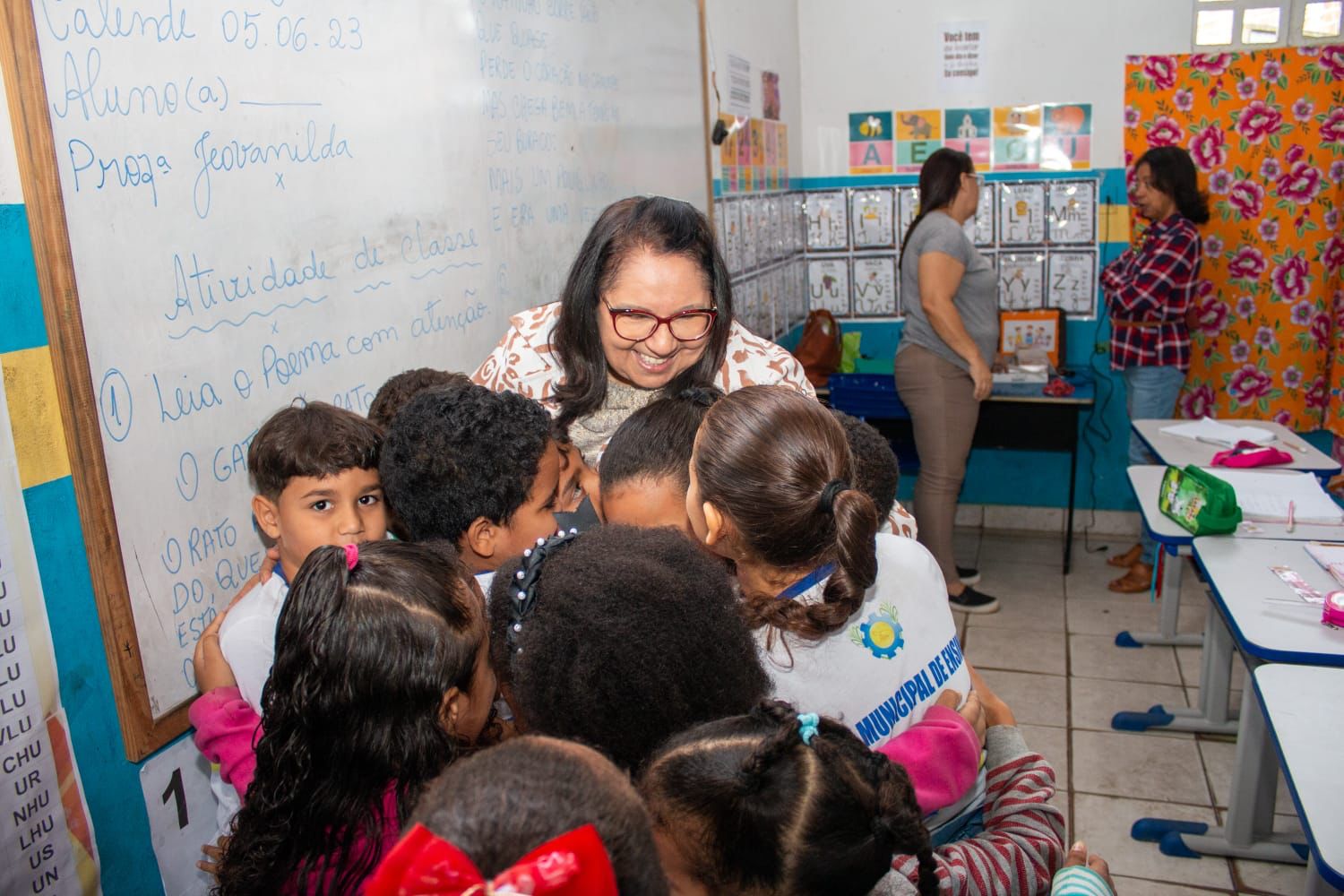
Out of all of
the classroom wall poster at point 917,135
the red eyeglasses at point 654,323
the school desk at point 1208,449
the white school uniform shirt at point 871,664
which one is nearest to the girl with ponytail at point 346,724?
the white school uniform shirt at point 871,664

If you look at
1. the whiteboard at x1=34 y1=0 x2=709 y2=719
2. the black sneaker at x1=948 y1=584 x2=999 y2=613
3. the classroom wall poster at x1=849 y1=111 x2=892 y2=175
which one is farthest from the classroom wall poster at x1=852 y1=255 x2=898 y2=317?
the whiteboard at x1=34 y1=0 x2=709 y2=719

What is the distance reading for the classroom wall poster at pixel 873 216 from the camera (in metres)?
4.73

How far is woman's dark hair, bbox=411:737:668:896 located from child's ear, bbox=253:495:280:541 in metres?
0.83

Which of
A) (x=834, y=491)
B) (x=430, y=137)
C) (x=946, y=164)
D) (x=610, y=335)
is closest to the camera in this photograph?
(x=834, y=491)

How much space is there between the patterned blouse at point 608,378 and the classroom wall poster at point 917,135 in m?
3.29

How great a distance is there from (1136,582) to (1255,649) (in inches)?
94.6

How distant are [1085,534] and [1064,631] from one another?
1.15m

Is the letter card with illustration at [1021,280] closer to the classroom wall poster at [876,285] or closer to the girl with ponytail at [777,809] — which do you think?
the classroom wall poster at [876,285]

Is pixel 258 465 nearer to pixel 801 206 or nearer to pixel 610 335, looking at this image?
pixel 610 335

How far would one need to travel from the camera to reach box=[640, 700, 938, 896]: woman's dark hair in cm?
81

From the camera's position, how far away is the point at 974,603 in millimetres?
4008

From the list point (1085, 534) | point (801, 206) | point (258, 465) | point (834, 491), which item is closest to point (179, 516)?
point (258, 465)

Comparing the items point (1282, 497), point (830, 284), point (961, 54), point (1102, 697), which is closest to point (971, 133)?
point (961, 54)

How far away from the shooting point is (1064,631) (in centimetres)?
376
